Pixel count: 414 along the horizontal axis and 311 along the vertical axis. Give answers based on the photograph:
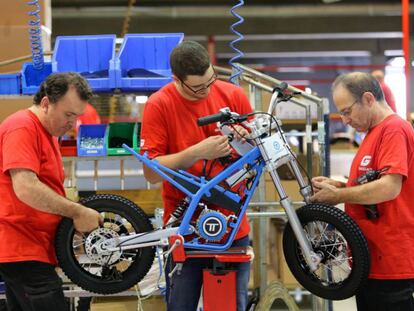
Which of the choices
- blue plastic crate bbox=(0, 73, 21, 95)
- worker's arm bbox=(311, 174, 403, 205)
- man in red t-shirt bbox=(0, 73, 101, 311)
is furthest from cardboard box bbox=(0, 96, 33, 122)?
worker's arm bbox=(311, 174, 403, 205)

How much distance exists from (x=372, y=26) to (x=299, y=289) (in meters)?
7.55

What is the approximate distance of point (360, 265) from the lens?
2.15 meters

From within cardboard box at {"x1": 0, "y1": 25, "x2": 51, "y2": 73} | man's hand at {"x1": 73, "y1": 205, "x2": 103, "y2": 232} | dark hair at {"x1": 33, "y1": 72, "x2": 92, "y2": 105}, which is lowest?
man's hand at {"x1": 73, "y1": 205, "x2": 103, "y2": 232}

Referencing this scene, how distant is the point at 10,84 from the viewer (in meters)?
3.40

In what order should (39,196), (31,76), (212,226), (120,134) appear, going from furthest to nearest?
(120,134), (31,76), (212,226), (39,196)

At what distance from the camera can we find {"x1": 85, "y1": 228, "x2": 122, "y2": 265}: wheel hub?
2.31 meters

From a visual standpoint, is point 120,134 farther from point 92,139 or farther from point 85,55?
point 85,55

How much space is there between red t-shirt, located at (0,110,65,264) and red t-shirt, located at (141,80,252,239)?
1.27ft

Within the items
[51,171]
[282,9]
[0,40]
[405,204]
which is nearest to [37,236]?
[51,171]

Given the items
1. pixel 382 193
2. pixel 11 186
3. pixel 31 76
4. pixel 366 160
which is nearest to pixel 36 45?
pixel 31 76

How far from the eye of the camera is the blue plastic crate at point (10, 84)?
3.39 metres

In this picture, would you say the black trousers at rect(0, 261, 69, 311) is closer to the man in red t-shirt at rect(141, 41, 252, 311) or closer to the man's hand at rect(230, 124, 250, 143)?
the man in red t-shirt at rect(141, 41, 252, 311)

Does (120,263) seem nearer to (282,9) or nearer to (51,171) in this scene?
(51,171)

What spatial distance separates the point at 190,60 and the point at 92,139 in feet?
4.66
